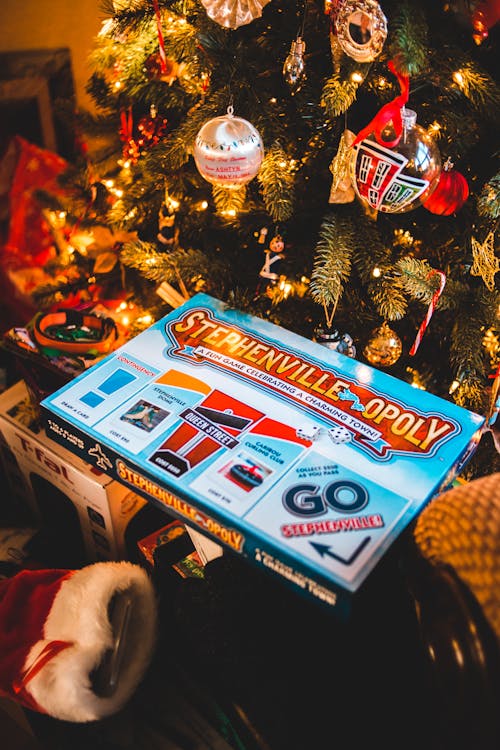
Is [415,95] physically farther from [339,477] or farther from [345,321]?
[339,477]

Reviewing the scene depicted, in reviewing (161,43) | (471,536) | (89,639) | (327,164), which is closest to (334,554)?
(471,536)

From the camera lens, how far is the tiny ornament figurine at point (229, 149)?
2.53 feet

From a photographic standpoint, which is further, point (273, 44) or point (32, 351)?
point (32, 351)

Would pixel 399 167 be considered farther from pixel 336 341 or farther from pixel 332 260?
pixel 336 341

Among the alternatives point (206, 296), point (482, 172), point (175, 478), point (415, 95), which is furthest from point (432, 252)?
point (175, 478)

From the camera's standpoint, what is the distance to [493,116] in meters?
0.83

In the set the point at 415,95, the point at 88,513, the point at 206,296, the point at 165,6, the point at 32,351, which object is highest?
the point at 165,6

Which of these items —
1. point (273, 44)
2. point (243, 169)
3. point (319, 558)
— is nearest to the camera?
point (319, 558)

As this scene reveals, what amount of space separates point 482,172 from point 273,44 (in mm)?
386

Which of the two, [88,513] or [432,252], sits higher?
[432,252]

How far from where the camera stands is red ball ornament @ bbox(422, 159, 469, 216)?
0.83 metres

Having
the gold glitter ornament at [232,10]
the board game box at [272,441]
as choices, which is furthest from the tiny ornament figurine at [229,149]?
the board game box at [272,441]

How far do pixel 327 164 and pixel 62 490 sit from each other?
2.45ft

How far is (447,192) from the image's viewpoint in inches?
32.8
